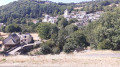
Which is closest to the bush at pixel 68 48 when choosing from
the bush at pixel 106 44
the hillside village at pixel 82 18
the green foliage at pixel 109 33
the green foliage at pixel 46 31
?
the green foliage at pixel 109 33

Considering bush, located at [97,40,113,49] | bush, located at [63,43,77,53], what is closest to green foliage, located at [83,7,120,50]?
bush, located at [97,40,113,49]

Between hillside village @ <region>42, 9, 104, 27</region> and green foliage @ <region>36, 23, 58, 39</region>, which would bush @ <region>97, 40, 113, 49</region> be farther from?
hillside village @ <region>42, 9, 104, 27</region>

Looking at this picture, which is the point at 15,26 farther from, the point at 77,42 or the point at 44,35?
the point at 77,42

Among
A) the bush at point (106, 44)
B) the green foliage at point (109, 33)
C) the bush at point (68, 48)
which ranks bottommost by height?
the bush at point (68, 48)

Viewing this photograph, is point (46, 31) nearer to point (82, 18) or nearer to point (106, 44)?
point (106, 44)

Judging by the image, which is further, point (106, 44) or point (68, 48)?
point (68, 48)

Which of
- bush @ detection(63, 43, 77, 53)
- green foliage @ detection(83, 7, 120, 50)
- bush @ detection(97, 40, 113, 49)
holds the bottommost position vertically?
bush @ detection(63, 43, 77, 53)

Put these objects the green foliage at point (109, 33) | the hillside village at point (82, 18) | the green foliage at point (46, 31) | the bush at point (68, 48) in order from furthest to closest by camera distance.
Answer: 1. the hillside village at point (82, 18)
2. the green foliage at point (46, 31)
3. the bush at point (68, 48)
4. the green foliage at point (109, 33)

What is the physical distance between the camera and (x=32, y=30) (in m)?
49.2

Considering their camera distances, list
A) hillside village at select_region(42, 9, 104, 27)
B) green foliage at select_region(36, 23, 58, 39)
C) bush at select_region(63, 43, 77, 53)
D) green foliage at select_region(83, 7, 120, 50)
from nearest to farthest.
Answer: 1. green foliage at select_region(83, 7, 120, 50)
2. bush at select_region(63, 43, 77, 53)
3. green foliage at select_region(36, 23, 58, 39)
4. hillside village at select_region(42, 9, 104, 27)

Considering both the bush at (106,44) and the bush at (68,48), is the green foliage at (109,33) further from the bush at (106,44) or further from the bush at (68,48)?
the bush at (68,48)

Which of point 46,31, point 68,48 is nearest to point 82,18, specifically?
point 46,31

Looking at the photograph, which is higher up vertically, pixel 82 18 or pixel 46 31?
pixel 82 18

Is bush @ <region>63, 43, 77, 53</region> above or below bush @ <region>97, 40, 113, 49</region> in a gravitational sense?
below
